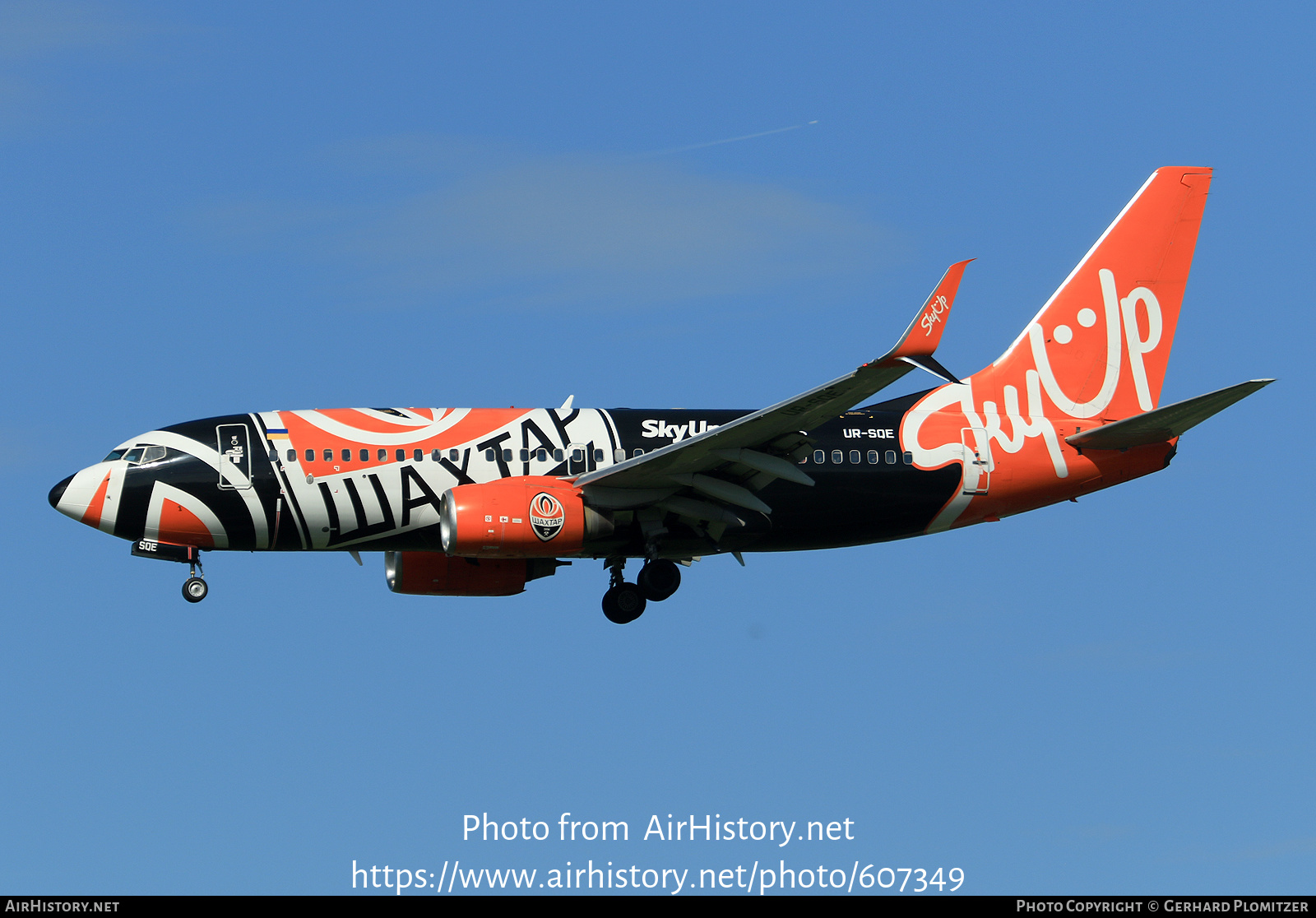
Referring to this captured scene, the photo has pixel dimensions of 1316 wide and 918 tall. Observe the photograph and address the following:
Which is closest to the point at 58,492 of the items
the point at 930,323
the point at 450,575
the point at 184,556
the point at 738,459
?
the point at 184,556

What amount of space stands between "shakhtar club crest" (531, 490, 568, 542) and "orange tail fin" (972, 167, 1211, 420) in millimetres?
12815

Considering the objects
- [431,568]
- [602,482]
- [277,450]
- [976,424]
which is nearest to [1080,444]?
[976,424]

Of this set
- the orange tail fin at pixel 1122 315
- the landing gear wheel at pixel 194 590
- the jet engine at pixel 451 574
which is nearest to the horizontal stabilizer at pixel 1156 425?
the orange tail fin at pixel 1122 315

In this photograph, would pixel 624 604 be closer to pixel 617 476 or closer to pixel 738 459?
pixel 617 476

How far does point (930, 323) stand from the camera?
1422 inches

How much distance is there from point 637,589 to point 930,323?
12.6 m

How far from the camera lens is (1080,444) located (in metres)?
46.7

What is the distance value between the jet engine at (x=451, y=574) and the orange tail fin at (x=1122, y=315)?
13.6 metres

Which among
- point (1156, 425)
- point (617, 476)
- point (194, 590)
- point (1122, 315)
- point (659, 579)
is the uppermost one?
point (1122, 315)

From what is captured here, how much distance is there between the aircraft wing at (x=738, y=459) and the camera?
3934 cm

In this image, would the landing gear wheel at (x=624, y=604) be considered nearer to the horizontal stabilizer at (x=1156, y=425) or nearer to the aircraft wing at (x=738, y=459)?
the aircraft wing at (x=738, y=459)

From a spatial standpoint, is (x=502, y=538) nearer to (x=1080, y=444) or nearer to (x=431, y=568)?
(x=431, y=568)
